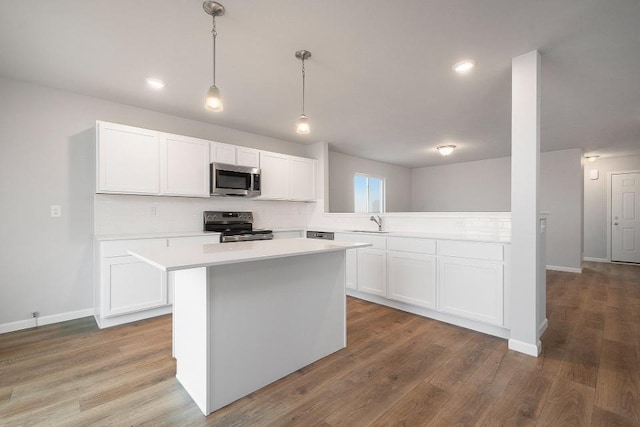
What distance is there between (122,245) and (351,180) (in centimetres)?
467

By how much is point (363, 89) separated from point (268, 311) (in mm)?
2429

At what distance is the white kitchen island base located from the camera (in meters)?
1.71

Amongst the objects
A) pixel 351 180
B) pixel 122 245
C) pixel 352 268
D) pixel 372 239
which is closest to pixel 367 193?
pixel 351 180

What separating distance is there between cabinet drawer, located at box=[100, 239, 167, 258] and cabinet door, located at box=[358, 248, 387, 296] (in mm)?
2382

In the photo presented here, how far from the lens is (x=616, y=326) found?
2926mm

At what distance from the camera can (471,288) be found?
285cm

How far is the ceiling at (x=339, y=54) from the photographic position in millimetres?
1927

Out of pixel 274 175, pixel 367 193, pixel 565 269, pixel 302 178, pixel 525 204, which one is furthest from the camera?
pixel 367 193

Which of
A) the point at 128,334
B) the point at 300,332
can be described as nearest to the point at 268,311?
the point at 300,332

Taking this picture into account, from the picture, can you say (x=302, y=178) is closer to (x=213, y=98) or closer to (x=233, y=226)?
(x=233, y=226)

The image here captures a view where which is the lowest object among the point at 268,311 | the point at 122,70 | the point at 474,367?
the point at 474,367

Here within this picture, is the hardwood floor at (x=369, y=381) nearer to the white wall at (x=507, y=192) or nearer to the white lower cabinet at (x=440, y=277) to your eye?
the white lower cabinet at (x=440, y=277)

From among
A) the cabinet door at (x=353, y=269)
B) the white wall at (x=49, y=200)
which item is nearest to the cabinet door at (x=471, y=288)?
the cabinet door at (x=353, y=269)

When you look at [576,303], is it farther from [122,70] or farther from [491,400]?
[122,70]
